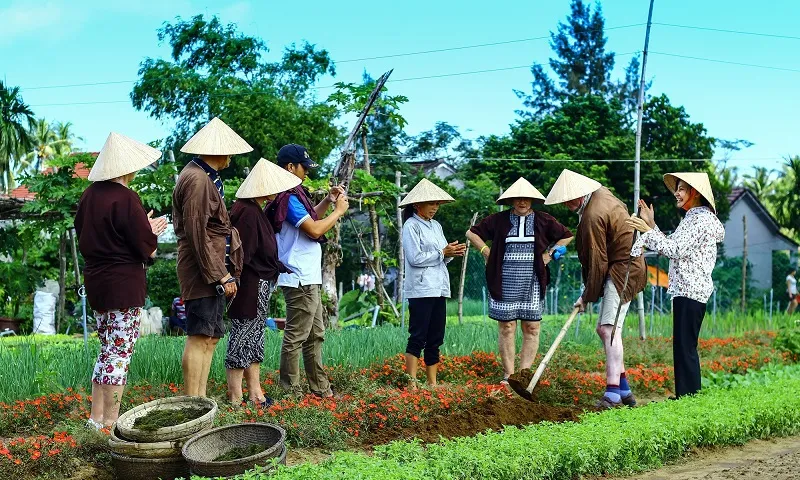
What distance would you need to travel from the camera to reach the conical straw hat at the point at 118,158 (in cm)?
540

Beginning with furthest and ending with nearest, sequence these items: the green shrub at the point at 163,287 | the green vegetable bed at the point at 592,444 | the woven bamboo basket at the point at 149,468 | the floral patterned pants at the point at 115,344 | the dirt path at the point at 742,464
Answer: the green shrub at the point at 163,287 → the floral patterned pants at the point at 115,344 → the dirt path at the point at 742,464 → the woven bamboo basket at the point at 149,468 → the green vegetable bed at the point at 592,444

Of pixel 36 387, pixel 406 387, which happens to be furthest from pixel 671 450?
pixel 36 387

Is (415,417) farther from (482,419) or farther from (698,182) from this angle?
(698,182)

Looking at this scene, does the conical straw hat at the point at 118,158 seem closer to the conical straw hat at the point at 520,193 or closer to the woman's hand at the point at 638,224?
the conical straw hat at the point at 520,193

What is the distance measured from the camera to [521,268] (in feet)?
25.2

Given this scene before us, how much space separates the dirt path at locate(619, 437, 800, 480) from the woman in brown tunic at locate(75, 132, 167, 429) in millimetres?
3195

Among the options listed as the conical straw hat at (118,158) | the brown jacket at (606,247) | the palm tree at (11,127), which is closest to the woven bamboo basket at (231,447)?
the conical straw hat at (118,158)

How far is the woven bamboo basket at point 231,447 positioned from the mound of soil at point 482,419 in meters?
1.16

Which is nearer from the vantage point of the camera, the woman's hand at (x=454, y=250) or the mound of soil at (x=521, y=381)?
the mound of soil at (x=521, y=381)

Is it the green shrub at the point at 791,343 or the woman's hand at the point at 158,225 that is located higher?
the woman's hand at the point at 158,225

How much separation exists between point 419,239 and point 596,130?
23.1m

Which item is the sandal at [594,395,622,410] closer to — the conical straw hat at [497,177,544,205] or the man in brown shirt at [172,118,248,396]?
the conical straw hat at [497,177,544,205]

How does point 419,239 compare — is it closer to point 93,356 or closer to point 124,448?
point 93,356

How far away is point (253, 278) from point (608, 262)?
301 cm
